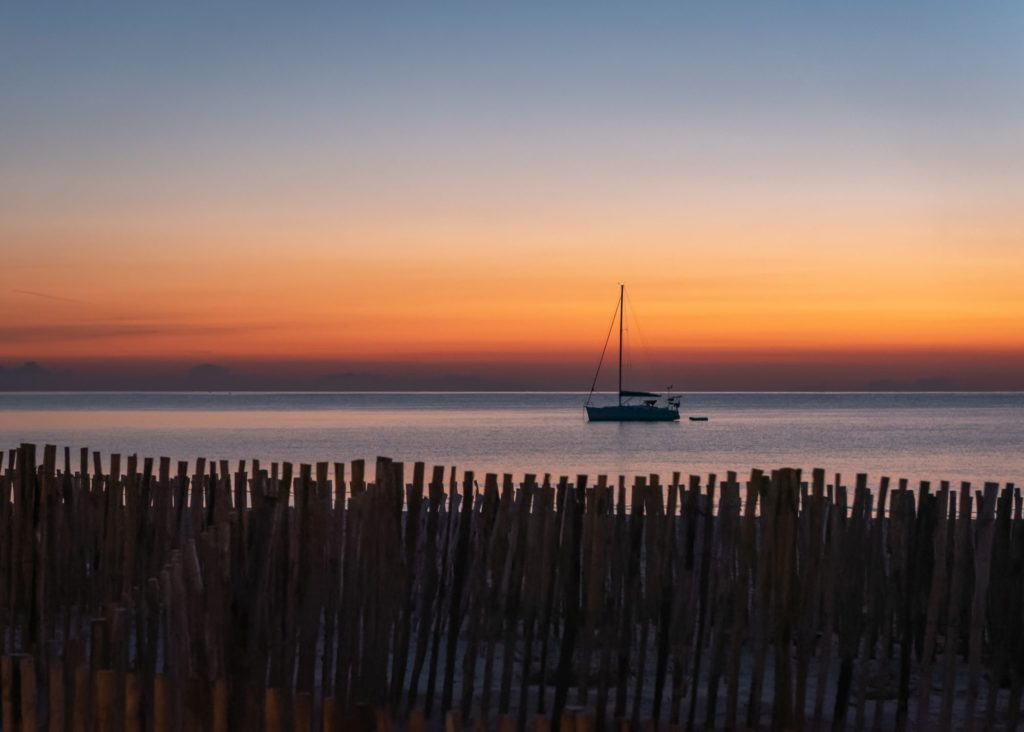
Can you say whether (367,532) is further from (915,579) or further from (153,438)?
(153,438)

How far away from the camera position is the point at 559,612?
680cm

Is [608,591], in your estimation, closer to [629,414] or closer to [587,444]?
[587,444]

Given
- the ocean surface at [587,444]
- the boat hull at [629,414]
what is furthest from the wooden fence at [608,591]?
the boat hull at [629,414]

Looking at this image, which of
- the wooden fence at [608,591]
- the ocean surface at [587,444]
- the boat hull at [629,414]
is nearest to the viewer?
the wooden fence at [608,591]

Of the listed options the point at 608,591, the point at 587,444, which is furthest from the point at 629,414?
the point at 608,591

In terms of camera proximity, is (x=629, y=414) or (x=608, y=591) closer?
(x=608, y=591)

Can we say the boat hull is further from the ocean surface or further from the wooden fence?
the wooden fence

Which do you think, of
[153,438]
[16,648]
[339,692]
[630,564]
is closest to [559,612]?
[630,564]

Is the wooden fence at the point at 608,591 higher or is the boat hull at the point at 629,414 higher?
the wooden fence at the point at 608,591

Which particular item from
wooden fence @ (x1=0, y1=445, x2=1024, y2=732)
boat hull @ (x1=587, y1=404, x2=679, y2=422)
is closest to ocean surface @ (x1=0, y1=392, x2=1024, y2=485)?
boat hull @ (x1=587, y1=404, x2=679, y2=422)

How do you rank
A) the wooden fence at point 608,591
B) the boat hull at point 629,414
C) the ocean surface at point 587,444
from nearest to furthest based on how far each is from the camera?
the wooden fence at point 608,591, the ocean surface at point 587,444, the boat hull at point 629,414

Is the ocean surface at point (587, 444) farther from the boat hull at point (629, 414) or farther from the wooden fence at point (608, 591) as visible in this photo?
the wooden fence at point (608, 591)

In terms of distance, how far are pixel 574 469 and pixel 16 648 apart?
35515 millimetres

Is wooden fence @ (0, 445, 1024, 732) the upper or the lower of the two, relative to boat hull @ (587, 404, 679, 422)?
upper
